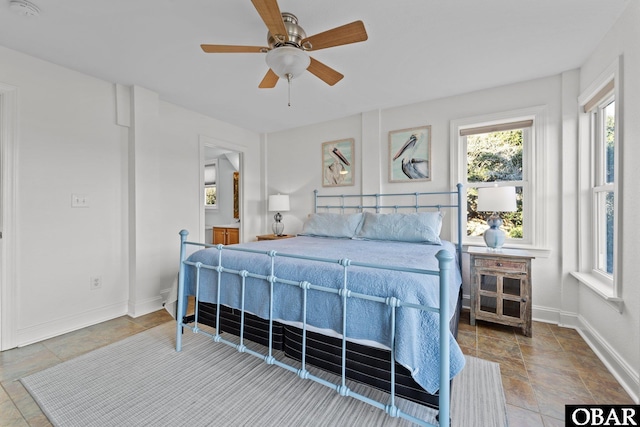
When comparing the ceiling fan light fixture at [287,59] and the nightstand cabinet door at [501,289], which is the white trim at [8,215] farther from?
the nightstand cabinet door at [501,289]

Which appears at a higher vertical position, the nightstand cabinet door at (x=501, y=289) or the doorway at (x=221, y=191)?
the doorway at (x=221, y=191)

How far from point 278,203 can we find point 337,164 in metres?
1.08

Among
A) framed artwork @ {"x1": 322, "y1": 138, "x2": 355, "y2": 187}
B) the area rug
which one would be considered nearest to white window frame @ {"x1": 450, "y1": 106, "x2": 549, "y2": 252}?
framed artwork @ {"x1": 322, "y1": 138, "x2": 355, "y2": 187}

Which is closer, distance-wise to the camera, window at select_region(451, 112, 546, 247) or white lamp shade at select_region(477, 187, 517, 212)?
white lamp shade at select_region(477, 187, 517, 212)

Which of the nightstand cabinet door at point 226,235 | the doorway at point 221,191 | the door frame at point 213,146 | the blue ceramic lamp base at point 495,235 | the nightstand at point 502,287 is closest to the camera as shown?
the nightstand at point 502,287

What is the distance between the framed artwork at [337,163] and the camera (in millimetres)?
3893

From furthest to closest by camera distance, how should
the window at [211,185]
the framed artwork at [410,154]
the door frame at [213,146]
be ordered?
the window at [211,185] < the door frame at [213,146] < the framed artwork at [410,154]

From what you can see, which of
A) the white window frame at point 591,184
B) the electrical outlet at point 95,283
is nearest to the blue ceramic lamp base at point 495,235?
the white window frame at point 591,184

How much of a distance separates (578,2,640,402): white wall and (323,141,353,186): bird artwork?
8.39ft

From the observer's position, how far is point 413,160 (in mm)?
3412

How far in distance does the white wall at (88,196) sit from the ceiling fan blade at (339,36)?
88.3 inches

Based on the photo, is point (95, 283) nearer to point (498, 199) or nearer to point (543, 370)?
point (543, 370)

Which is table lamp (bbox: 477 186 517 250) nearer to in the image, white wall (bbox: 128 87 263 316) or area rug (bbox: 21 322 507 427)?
area rug (bbox: 21 322 507 427)

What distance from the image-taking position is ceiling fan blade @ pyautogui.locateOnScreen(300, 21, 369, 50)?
1571 millimetres
